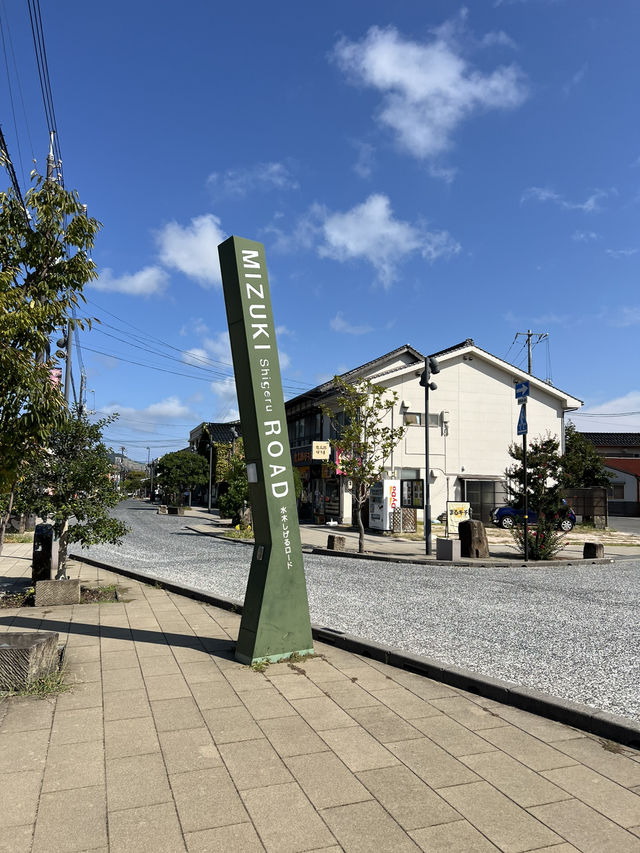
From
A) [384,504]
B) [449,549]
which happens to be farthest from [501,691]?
[384,504]

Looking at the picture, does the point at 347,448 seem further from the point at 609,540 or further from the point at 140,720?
the point at 140,720

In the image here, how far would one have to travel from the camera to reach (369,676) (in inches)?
231

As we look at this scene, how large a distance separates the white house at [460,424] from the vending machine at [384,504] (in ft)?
15.9

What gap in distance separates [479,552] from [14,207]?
51.6ft

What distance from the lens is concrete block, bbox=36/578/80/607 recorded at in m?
9.35

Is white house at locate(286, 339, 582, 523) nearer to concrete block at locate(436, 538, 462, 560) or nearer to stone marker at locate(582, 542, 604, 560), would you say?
concrete block at locate(436, 538, 462, 560)

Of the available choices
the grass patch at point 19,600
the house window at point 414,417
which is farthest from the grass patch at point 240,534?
the grass patch at point 19,600

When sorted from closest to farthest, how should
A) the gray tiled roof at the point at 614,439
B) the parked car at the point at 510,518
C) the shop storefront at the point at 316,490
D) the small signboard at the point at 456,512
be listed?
the small signboard at the point at 456,512 < the parked car at the point at 510,518 < the shop storefront at the point at 316,490 < the gray tiled roof at the point at 614,439

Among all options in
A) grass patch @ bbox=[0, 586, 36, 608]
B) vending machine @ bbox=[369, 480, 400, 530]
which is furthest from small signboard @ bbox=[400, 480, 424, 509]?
grass patch @ bbox=[0, 586, 36, 608]

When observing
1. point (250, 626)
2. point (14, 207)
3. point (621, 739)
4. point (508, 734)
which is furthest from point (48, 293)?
point (621, 739)

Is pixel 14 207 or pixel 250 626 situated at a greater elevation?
pixel 14 207

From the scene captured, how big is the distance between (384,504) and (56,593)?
19.6 meters

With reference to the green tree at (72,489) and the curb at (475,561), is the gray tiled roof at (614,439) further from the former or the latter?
the green tree at (72,489)

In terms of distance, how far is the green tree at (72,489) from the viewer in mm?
10203
